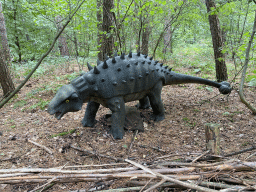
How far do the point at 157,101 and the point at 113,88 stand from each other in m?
1.27

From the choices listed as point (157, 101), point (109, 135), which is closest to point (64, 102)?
point (109, 135)

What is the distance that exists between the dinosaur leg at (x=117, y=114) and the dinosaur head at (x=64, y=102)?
0.62 m

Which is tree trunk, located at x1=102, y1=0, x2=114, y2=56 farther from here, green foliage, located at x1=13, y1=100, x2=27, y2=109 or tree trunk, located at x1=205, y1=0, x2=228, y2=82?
tree trunk, located at x1=205, y1=0, x2=228, y2=82

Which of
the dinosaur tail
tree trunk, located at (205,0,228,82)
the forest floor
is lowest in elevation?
the forest floor

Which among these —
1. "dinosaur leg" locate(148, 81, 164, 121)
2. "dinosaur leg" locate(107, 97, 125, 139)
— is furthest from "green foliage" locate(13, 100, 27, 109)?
"dinosaur leg" locate(148, 81, 164, 121)

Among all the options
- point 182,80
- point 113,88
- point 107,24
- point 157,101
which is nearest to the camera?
point 113,88

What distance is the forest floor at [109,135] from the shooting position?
2957mm

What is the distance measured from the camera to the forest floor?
2957mm

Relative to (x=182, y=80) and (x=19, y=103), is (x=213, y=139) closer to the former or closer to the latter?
(x=182, y=80)

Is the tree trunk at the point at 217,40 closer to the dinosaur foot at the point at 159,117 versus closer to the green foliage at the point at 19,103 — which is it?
the dinosaur foot at the point at 159,117

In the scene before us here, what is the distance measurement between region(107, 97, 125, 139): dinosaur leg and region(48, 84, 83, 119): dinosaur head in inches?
24.3

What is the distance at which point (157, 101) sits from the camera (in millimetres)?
4156

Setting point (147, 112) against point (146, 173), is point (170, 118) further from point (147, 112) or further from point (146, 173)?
point (146, 173)

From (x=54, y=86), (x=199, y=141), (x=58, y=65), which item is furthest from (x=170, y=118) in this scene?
(x=58, y=65)
